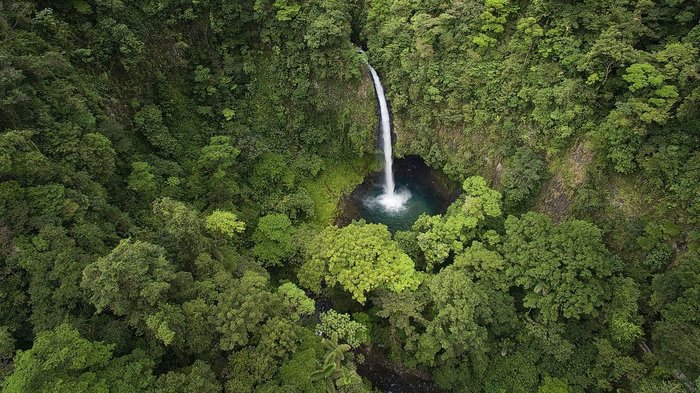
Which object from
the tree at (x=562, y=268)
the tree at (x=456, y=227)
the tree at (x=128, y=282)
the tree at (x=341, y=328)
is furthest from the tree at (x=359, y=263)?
the tree at (x=128, y=282)

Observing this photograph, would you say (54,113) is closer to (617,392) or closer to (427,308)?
(427,308)

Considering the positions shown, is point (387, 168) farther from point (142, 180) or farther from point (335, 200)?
point (142, 180)

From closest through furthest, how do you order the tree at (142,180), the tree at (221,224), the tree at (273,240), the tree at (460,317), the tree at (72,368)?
1. the tree at (72,368)
2. the tree at (460,317)
3. the tree at (221,224)
4. the tree at (142,180)
5. the tree at (273,240)

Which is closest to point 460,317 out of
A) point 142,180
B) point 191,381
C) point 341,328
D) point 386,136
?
point 341,328

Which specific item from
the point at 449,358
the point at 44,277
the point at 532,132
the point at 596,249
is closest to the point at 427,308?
the point at 449,358

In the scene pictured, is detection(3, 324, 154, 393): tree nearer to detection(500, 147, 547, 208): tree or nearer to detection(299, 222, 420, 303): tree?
detection(299, 222, 420, 303): tree

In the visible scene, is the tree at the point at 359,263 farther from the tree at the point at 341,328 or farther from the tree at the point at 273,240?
the tree at the point at 273,240

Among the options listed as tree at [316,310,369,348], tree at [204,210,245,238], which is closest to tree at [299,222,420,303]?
tree at [316,310,369,348]
